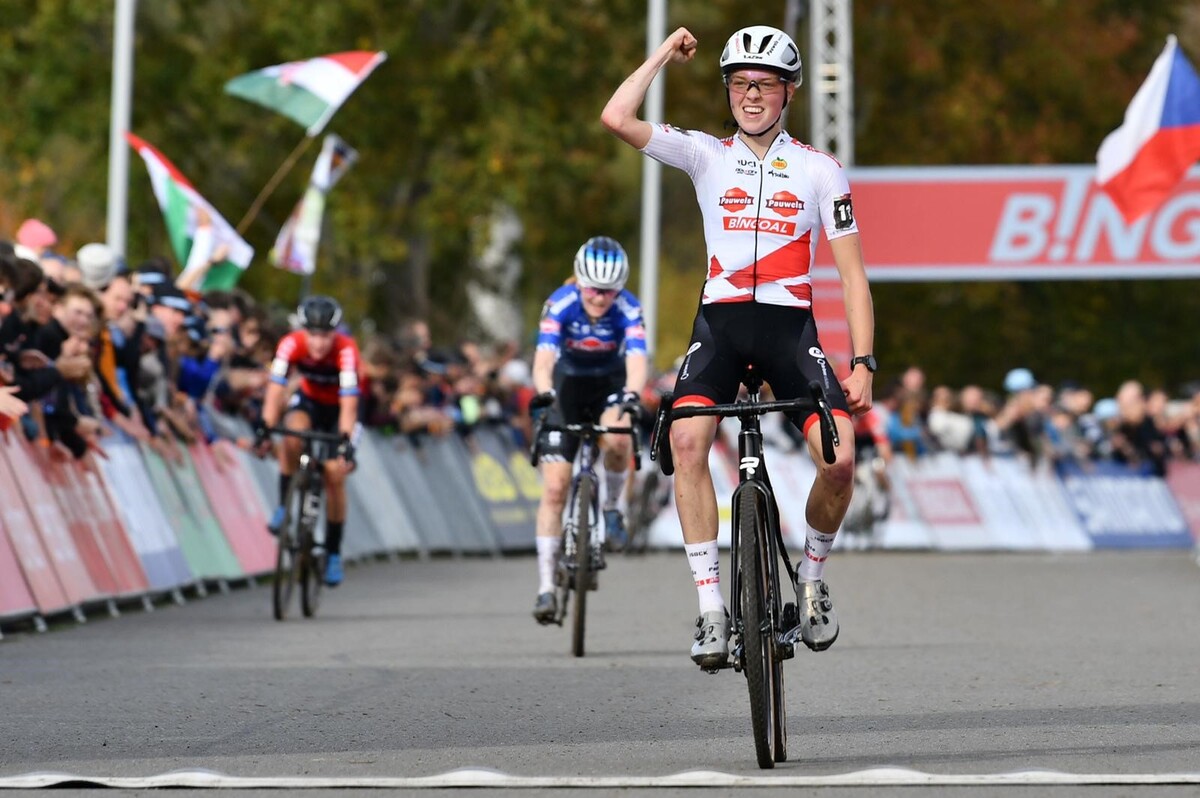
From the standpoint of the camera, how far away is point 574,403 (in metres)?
15.1

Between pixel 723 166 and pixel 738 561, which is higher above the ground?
pixel 723 166

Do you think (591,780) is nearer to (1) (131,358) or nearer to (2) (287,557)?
(2) (287,557)

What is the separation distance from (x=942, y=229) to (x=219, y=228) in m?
11.1

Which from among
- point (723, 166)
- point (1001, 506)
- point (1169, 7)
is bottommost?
point (1001, 506)

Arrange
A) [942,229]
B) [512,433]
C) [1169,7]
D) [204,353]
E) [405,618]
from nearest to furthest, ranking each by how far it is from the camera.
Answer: [405,618] < [204,353] < [512,433] < [942,229] < [1169,7]

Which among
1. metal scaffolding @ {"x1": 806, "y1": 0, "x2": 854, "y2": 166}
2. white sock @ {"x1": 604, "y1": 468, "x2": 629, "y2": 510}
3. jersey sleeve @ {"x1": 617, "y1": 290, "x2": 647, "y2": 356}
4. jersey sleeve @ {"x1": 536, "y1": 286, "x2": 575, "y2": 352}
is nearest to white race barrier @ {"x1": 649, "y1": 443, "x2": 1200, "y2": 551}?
metal scaffolding @ {"x1": 806, "y1": 0, "x2": 854, "y2": 166}

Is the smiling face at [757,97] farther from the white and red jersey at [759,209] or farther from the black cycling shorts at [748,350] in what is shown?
the black cycling shorts at [748,350]

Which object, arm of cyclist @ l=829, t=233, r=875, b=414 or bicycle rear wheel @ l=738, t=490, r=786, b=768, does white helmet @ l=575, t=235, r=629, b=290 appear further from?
bicycle rear wheel @ l=738, t=490, r=786, b=768

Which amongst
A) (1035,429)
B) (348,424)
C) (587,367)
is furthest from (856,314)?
(1035,429)

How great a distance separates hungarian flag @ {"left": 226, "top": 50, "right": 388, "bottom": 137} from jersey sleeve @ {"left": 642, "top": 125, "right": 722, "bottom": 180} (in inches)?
630

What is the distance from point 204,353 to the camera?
20.2m

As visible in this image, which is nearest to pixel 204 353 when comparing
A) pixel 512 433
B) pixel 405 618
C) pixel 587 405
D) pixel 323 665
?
pixel 405 618

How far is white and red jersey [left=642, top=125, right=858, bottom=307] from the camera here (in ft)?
30.9

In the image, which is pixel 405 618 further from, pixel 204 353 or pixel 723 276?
pixel 723 276
